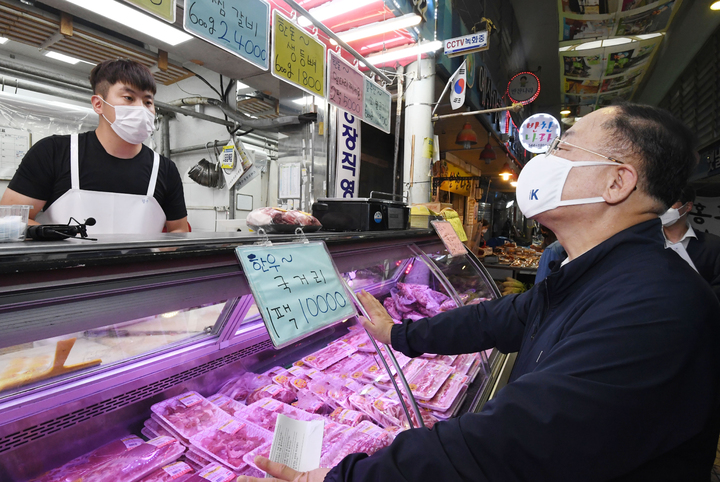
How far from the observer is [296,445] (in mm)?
1238

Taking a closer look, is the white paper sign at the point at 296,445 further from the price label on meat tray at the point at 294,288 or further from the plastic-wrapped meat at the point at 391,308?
the plastic-wrapped meat at the point at 391,308

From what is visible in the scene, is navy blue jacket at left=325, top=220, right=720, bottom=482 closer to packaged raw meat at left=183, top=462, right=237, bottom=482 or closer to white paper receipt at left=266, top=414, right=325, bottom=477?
white paper receipt at left=266, top=414, right=325, bottom=477

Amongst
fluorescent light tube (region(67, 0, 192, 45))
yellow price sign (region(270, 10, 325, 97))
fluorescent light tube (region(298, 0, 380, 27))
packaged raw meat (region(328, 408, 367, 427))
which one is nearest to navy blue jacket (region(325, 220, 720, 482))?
packaged raw meat (region(328, 408, 367, 427))

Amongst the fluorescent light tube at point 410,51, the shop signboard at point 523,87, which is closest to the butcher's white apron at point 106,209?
the fluorescent light tube at point 410,51

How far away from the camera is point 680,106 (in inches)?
360

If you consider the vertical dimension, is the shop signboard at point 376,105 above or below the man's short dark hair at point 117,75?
above

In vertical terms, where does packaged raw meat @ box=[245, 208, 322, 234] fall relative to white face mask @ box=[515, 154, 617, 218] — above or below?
below

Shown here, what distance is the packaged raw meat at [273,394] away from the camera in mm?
1725

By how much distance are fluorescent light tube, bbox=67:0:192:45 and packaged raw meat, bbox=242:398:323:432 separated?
277 cm

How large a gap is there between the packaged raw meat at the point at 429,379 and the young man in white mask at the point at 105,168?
195cm

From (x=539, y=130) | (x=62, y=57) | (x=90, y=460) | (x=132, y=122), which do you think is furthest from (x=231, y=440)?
(x=539, y=130)

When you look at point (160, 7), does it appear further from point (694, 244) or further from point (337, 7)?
point (694, 244)

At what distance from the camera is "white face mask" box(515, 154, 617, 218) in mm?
1341

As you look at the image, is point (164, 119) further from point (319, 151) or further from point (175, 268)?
point (175, 268)
